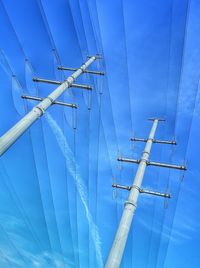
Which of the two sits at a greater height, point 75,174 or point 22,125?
point 75,174

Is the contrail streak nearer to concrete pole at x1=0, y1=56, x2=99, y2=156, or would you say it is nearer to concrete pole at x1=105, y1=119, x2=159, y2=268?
concrete pole at x1=0, y1=56, x2=99, y2=156

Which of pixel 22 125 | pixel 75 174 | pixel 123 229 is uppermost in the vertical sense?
pixel 75 174

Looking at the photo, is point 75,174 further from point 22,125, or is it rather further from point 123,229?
point 123,229

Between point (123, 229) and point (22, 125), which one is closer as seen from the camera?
point (123, 229)

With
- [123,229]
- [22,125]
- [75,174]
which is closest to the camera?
[123,229]

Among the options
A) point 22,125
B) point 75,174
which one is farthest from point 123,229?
point 75,174

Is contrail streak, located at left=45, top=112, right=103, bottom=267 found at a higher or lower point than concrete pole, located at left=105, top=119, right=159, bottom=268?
higher

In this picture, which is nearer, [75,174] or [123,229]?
[123,229]

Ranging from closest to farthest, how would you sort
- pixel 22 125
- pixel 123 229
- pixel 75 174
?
pixel 123 229
pixel 22 125
pixel 75 174

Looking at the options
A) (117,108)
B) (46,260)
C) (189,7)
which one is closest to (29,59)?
(117,108)

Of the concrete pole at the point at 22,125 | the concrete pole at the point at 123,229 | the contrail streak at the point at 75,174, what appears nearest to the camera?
the concrete pole at the point at 123,229

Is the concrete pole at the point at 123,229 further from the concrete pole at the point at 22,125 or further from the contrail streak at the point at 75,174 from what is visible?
the contrail streak at the point at 75,174

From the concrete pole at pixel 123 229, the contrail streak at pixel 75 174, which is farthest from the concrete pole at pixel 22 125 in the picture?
the contrail streak at pixel 75 174

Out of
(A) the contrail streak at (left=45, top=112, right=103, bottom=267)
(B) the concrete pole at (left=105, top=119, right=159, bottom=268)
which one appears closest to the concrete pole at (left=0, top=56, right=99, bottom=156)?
(B) the concrete pole at (left=105, top=119, right=159, bottom=268)
